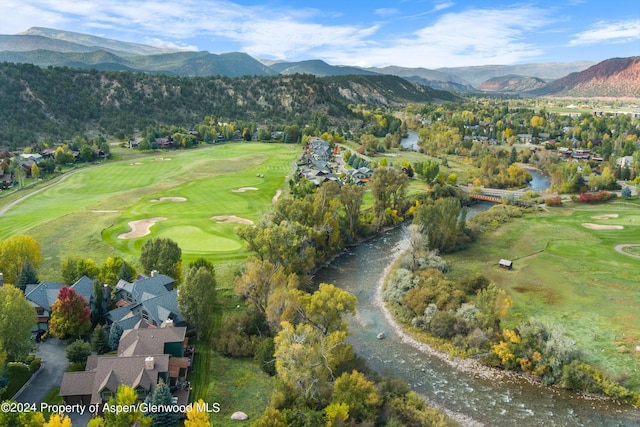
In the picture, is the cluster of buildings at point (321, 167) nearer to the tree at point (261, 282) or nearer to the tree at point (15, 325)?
the tree at point (261, 282)

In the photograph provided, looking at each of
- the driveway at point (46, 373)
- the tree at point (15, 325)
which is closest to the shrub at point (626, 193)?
Answer: the driveway at point (46, 373)

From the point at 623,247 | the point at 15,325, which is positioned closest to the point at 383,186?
the point at 623,247

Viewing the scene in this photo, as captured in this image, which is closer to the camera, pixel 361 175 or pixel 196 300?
pixel 196 300

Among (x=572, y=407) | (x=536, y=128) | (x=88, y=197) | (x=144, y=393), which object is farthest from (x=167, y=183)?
(x=536, y=128)

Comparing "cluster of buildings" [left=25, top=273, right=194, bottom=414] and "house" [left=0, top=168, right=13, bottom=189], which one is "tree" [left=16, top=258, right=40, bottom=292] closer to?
"cluster of buildings" [left=25, top=273, right=194, bottom=414]

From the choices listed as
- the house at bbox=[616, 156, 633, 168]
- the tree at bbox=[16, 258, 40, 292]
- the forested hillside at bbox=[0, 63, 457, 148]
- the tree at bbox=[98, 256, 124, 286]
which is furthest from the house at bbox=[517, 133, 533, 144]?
the tree at bbox=[16, 258, 40, 292]

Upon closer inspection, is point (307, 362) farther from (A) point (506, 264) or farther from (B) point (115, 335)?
(A) point (506, 264)
